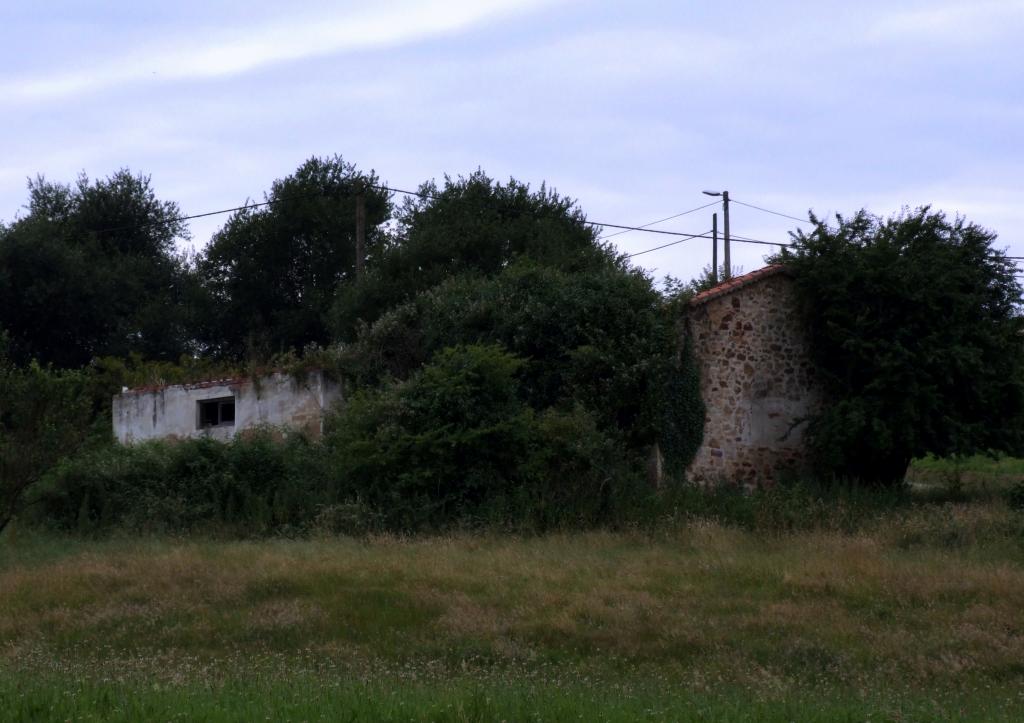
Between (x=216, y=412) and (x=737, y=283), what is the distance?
13.1 metres

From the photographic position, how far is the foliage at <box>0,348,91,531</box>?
1789 centimetres

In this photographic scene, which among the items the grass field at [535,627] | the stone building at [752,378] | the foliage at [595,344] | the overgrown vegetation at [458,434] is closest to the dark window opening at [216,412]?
the overgrown vegetation at [458,434]

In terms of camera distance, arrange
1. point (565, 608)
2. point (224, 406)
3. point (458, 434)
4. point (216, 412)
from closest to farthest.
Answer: point (565, 608)
point (458, 434)
point (224, 406)
point (216, 412)

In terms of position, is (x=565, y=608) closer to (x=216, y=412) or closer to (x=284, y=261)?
(x=216, y=412)

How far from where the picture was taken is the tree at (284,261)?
48.1 m

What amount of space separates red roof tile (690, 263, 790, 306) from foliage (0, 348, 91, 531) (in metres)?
11.1

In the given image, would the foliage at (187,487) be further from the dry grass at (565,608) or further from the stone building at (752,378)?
the stone building at (752,378)

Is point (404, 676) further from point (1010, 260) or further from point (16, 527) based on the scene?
point (1010, 260)

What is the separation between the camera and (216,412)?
29141 millimetres

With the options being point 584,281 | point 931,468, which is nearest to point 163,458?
point 584,281

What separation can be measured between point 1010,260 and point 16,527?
752 inches

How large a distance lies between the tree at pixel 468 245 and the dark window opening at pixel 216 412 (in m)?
8.52

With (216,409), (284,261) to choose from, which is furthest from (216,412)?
(284,261)

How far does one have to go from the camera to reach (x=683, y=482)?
22156 mm
